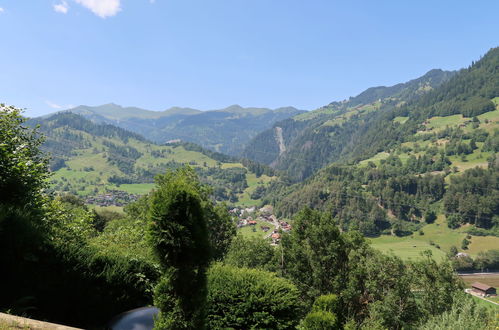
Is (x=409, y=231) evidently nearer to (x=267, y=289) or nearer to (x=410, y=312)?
(x=410, y=312)

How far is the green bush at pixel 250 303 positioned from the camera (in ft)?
38.3

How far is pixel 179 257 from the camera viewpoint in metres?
7.65

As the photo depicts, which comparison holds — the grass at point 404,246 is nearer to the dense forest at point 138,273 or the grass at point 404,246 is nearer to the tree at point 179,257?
the dense forest at point 138,273

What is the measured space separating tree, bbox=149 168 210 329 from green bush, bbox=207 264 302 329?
4.28m

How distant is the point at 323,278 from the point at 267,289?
26.8m

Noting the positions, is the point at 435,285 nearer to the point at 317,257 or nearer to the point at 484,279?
the point at 317,257

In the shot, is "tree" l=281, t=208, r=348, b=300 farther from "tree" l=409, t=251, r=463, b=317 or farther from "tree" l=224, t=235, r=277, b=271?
"tree" l=409, t=251, r=463, b=317

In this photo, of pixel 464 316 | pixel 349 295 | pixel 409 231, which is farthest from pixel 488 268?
pixel 464 316

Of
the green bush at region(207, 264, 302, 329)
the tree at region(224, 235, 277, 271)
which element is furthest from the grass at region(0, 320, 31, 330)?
the tree at region(224, 235, 277, 271)

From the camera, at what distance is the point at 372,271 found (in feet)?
122

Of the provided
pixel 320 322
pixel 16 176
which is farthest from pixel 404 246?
pixel 16 176

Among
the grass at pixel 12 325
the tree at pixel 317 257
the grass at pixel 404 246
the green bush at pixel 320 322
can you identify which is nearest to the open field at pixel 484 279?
the grass at pixel 404 246

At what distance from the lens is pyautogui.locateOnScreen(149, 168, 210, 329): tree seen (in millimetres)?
7508

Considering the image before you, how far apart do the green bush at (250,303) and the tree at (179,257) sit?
4278 mm
